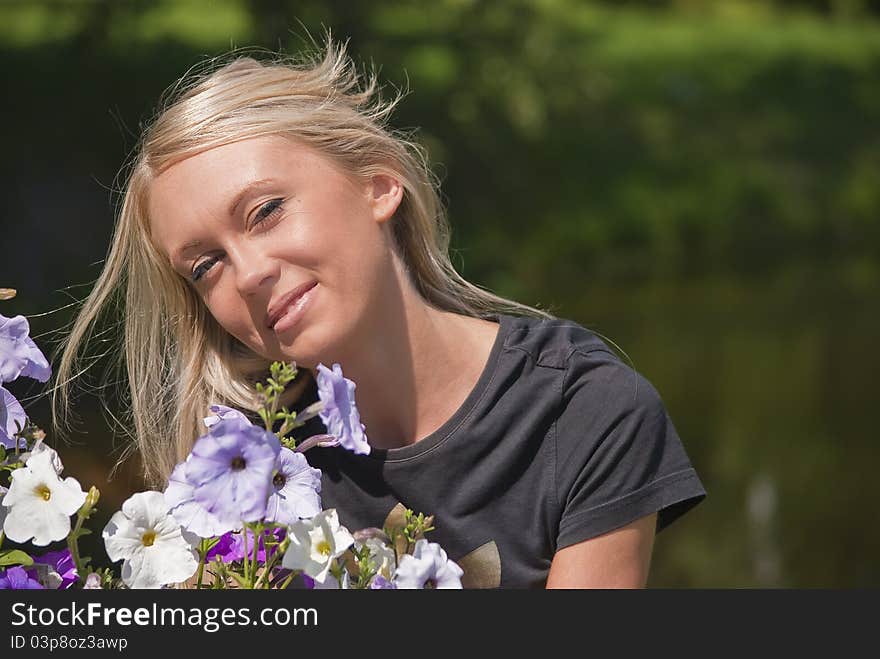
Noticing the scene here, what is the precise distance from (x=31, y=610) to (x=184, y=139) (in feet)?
2.62

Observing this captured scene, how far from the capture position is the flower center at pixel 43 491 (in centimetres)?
120

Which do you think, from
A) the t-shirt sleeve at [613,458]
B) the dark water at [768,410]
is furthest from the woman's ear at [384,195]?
the dark water at [768,410]

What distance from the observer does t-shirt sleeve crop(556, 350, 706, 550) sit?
1.78m

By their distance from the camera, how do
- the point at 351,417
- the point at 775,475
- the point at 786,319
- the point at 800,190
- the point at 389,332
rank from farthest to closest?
the point at 800,190
the point at 786,319
the point at 775,475
the point at 389,332
the point at 351,417

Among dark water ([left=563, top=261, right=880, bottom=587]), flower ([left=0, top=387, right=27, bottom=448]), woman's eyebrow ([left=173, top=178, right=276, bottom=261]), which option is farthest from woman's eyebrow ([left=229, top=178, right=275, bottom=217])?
dark water ([left=563, top=261, right=880, bottom=587])

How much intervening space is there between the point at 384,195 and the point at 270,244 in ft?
1.13

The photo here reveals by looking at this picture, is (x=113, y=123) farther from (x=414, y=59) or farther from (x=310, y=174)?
(x=310, y=174)

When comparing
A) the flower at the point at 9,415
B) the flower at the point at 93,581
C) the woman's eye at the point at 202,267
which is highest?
the woman's eye at the point at 202,267

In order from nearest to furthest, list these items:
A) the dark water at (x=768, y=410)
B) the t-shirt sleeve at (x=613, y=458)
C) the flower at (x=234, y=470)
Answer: the flower at (x=234, y=470), the t-shirt sleeve at (x=613, y=458), the dark water at (x=768, y=410)

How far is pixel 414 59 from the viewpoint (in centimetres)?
679

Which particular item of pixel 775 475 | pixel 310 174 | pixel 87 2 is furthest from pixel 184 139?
pixel 87 2

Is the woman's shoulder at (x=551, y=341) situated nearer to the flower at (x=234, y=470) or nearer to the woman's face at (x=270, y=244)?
the woman's face at (x=270, y=244)

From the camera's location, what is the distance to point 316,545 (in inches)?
46.8

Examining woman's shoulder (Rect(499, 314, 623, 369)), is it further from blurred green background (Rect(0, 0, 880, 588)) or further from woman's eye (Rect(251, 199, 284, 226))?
blurred green background (Rect(0, 0, 880, 588))
